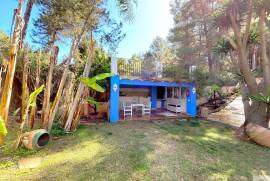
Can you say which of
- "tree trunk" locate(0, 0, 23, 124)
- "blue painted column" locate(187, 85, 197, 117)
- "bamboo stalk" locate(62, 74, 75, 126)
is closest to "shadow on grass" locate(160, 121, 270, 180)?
"blue painted column" locate(187, 85, 197, 117)

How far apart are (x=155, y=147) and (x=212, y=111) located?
39.5 ft

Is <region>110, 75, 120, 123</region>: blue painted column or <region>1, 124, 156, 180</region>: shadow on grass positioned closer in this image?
<region>1, 124, 156, 180</region>: shadow on grass

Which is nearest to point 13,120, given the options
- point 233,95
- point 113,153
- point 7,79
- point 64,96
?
point 64,96

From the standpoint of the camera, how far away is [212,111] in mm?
16844

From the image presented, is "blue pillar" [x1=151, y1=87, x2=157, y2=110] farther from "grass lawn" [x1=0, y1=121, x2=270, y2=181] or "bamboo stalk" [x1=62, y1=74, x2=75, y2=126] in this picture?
"bamboo stalk" [x1=62, y1=74, x2=75, y2=126]

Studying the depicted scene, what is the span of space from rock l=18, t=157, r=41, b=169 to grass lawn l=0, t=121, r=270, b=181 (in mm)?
157

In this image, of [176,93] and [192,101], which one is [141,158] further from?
[176,93]

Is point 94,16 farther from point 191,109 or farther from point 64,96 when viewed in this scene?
point 191,109

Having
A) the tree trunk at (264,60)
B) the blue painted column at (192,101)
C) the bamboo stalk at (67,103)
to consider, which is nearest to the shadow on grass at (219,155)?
the tree trunk at (264,60)

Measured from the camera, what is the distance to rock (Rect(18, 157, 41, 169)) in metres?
5.18

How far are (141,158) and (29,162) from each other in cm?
343

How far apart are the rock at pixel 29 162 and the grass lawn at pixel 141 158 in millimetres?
157

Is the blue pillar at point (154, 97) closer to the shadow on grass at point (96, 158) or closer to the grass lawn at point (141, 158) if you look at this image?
the grass lawn at point (141, 158)

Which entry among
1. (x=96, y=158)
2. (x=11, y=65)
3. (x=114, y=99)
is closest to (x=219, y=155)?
(x=96, y=158)
